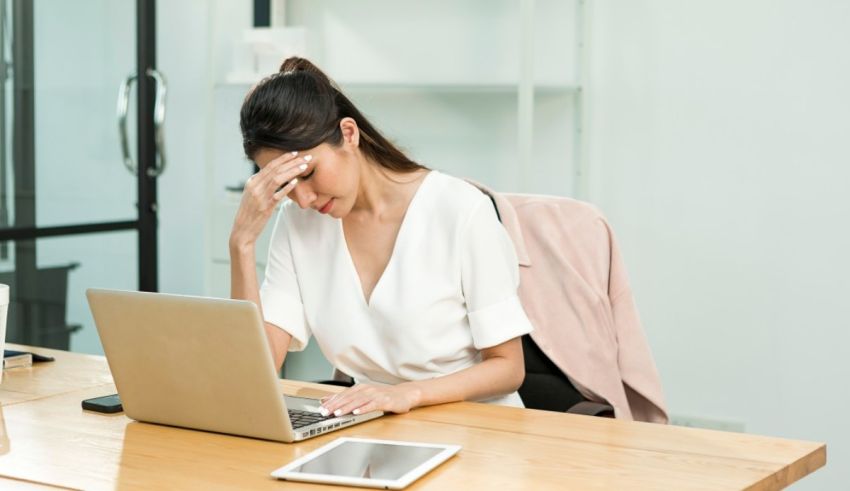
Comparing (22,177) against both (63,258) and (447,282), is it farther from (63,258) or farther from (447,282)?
(447,282)

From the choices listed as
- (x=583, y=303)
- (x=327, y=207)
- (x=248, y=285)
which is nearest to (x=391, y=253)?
(x=327, y=207)

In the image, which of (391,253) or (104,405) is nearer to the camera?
(104,405)

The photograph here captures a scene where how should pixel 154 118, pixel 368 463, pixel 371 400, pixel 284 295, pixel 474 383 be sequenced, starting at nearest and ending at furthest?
pixel 368 463 → pixel 371 400 → pixel 474 383 → pixel 284 295 → pixel 154 118

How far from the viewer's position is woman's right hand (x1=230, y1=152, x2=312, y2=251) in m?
1.85

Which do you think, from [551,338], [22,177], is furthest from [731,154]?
[22,177]

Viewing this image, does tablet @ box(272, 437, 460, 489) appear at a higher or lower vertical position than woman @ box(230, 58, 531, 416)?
lower

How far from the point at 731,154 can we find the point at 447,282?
145 centimetres

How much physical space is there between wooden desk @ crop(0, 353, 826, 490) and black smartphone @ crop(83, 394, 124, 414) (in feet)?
Result: 0.05

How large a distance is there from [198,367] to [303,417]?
0.16m

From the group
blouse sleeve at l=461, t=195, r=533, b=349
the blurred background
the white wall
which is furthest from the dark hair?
the white wall

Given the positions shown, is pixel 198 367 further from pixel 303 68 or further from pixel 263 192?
pixel 303 68

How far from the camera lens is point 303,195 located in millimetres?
1882

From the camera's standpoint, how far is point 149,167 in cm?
390

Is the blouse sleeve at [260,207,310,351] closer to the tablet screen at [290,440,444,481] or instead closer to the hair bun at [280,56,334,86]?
the hair bun at [280,56,334,86]
